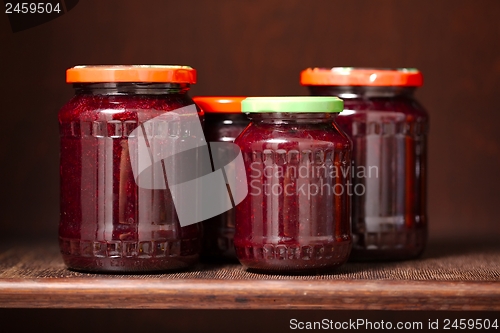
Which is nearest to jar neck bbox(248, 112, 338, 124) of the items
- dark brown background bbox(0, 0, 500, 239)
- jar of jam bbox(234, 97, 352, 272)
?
jar of jam bbox(234, 97, 352, 272)

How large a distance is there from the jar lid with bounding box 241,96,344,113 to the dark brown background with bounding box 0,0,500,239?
51 cm

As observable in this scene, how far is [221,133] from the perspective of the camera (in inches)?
48.9

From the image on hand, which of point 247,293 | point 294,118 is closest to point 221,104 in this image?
point 294,118

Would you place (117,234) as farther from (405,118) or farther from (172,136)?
(405,118)

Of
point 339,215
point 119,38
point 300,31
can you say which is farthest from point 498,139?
point 119,38

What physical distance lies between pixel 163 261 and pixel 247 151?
0.19 meters

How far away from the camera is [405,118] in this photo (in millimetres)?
1273

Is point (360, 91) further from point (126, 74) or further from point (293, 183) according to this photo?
point (126, 74)

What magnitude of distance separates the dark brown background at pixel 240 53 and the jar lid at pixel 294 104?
20.0 inches

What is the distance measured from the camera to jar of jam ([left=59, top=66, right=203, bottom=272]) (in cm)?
113

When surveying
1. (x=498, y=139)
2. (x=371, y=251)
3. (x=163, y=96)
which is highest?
Result: (x=163, y=96)

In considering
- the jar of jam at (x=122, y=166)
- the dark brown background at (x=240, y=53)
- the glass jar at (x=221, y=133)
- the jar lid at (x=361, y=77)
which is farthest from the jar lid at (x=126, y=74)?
the dark brown background at (x=240, y=53)

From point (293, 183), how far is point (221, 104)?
189mm

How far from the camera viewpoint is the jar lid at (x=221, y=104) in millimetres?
1231
